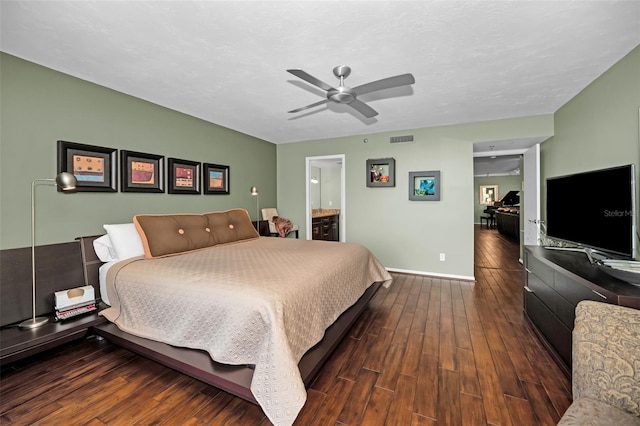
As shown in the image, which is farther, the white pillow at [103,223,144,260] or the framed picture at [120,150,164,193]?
the framed picture at [120,150,164,193]

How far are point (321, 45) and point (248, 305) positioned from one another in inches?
80.0

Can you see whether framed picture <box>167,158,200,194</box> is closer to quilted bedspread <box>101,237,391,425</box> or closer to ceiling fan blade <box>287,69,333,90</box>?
quilted bedspread <box>101,237,391,425</box>

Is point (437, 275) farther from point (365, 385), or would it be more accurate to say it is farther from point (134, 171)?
point (134, 171)

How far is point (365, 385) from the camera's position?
1.85 m

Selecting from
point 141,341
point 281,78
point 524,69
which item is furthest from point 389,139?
point 141,341

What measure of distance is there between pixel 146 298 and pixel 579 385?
267 centimetres

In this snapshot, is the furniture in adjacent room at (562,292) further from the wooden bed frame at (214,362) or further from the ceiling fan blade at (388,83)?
the ceiling fan blade at (388,83)

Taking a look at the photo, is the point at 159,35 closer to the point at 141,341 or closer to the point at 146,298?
the point at 146,298

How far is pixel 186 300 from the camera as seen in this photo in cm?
180

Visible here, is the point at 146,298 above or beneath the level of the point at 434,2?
beneath

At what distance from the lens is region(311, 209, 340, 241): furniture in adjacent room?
5.95 metres

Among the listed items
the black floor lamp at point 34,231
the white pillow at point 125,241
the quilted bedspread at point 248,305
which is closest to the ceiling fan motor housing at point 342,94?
the quilted bedspread at point 248,305

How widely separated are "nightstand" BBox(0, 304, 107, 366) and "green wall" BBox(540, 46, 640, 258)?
4.79m

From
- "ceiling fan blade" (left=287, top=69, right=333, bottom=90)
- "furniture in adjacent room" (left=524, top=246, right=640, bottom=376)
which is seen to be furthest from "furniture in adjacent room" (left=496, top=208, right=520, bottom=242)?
"ceiling fan blade" (left=287, top=69, right=333, bottom=90)
